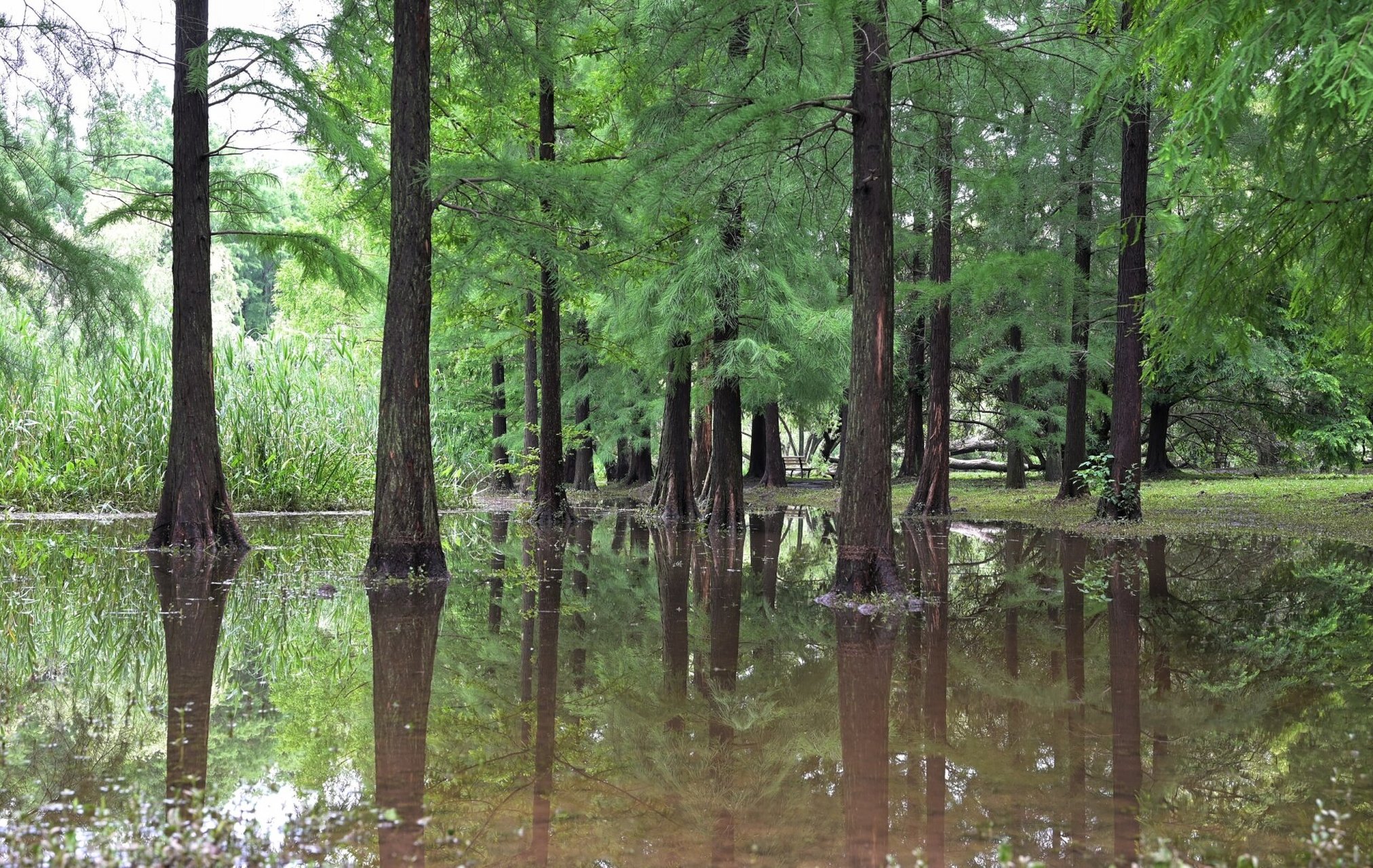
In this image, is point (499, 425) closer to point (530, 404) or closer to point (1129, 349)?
point (530, 404)

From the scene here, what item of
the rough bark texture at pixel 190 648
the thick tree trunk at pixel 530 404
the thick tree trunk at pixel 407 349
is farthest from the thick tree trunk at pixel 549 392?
the rough bark texture at pixel 190 648

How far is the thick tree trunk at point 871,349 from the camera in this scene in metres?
9.39

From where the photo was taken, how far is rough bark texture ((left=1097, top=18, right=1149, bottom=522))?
634 inches

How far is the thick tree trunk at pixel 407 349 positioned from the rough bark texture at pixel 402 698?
438 mm

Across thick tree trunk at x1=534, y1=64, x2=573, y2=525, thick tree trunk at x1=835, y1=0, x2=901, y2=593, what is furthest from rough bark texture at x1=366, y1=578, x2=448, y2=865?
thick tree trunk at x1=534, y1=64, x2=573, y2=525

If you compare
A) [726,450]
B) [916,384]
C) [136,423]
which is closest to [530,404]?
[726,450]

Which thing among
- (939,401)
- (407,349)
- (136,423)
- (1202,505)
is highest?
(407,349)

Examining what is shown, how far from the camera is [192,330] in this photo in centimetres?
1250

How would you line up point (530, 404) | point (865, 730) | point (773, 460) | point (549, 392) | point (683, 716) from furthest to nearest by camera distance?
point (773, 460), point (530, 404), point (549, 392), point (683, 716), point (865, 730)

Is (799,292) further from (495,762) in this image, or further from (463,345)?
(495,762)

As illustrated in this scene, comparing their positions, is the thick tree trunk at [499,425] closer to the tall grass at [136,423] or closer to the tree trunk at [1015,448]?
the tall grass at [136,423]

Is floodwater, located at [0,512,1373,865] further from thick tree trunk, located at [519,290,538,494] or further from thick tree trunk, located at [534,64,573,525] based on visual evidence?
thick tree trunk, located at [519,290,538,494]

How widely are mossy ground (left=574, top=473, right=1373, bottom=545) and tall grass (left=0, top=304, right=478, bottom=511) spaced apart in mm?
10040

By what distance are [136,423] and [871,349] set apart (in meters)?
11.0
